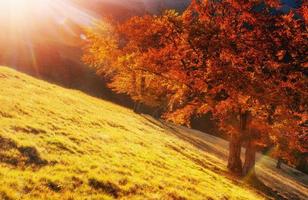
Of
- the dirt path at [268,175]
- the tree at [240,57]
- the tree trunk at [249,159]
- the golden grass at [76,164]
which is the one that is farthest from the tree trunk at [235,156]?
the golden grass at [76,164]

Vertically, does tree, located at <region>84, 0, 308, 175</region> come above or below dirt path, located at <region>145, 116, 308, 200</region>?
above

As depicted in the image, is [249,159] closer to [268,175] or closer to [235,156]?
[235,156]

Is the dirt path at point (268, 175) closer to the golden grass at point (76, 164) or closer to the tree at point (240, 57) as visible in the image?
the tree at point (240, 57)

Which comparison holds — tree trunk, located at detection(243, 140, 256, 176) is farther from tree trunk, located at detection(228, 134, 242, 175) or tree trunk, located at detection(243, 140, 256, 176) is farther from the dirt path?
the dirt path

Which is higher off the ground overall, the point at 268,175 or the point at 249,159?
the point at 249,159

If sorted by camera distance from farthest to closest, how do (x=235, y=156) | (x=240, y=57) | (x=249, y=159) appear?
(x=235, y=156) → (x=249, y=159) → (x=240, y=57)

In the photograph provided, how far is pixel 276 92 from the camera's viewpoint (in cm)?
2494

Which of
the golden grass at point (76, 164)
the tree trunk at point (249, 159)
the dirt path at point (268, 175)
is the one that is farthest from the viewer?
the dirt path at point (268, 175)

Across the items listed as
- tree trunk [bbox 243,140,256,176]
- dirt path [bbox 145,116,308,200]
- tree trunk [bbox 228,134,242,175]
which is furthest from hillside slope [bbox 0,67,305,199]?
dirt path [bbox 145,116,308,200]

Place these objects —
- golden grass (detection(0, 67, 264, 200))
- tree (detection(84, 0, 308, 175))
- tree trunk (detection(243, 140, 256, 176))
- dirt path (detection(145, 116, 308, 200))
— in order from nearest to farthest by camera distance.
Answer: golden grass (detection(0, 67, 264, 200))
tree (detection(84, 0, 308, 175))
tree trunk (detection(243, 140, 256, 176))
dirt path (detection(145, 116, 308, 200))

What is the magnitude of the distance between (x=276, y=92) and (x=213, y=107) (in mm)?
4755

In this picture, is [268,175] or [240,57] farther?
[268,175]

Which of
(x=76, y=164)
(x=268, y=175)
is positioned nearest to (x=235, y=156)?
(x=268, y=175)

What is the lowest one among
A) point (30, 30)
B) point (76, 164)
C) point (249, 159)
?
point (76, 164)
